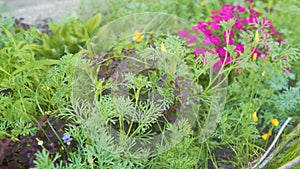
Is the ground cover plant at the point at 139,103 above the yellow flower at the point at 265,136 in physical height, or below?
above

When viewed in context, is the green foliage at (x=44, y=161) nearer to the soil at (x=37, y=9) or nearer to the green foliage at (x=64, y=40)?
the green foliage at (x=64, y=40)

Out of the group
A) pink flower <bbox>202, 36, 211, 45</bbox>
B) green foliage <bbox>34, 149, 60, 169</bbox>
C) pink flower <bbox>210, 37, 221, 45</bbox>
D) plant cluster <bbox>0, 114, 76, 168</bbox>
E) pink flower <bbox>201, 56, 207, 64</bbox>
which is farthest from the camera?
pink flower <bbox>210, 37, 221, 45</bbox>

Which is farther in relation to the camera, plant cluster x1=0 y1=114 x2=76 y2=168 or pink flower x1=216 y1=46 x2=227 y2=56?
pink flower x1=216 y1=46 x2=227 y2=56

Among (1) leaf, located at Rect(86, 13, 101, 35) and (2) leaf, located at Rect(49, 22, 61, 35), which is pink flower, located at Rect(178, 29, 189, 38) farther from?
(2) leaf, located at Rect(49, 22, 61, 35)

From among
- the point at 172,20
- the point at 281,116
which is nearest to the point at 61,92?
the point at 172,20

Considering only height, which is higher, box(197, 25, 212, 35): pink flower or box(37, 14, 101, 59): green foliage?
box(197, 25, 212, 35): pink flower

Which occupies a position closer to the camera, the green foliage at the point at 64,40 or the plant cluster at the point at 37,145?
the plant cluster at the point at 37,145

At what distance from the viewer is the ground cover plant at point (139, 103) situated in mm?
1524

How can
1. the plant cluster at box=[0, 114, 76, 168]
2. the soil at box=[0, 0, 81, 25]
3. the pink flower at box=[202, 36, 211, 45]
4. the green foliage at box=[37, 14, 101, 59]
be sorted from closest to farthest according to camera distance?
the plant cluster at box=[0, 114, 76, 168], the pink flower at box=[202, 36, 211, 45], the green foliage at box=[37, 14, 101, 59], the soil at box=[0, 0, 81, 25]

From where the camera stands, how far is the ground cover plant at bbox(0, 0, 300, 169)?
1524 mm

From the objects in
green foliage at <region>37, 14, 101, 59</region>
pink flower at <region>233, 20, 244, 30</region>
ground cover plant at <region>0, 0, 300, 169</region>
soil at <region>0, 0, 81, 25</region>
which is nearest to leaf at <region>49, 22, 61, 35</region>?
green foliage at <region>37, 14, 101, 59</region>

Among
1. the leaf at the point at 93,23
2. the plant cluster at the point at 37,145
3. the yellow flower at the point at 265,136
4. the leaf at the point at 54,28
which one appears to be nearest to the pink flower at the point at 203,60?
the yellow flower at the point at 265,136

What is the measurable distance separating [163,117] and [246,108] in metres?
0.38

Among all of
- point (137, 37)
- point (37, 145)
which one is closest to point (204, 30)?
point (137, 37)
